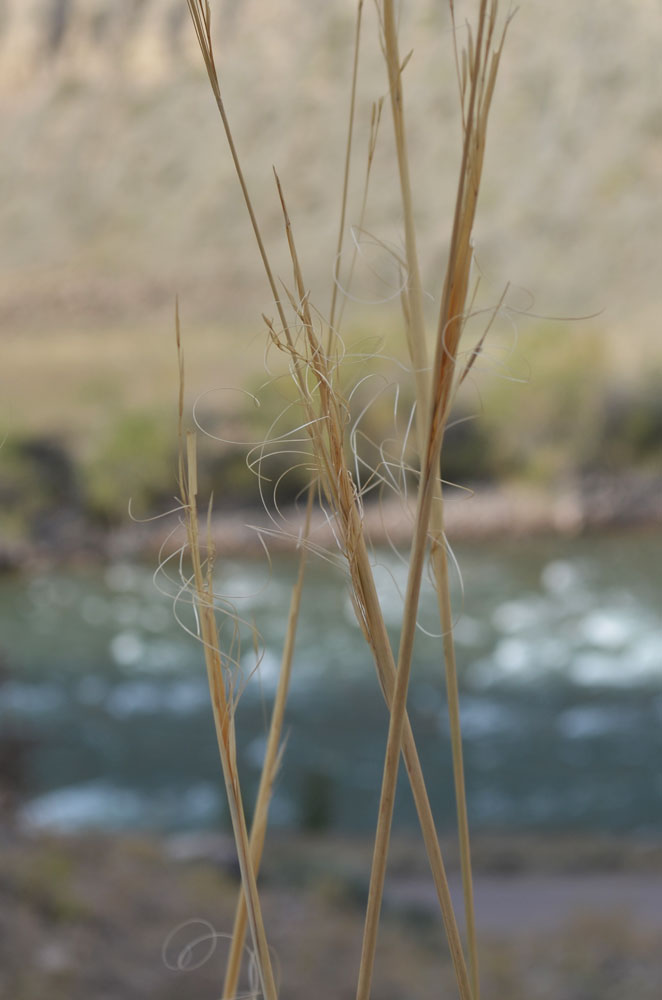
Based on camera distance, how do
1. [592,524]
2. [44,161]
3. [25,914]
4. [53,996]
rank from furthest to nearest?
[44,161] → [592,524] → [25,914] → [53,996]

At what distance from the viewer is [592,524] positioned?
4.72 meters

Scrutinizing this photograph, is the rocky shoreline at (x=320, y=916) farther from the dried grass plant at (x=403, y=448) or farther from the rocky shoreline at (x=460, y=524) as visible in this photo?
the rocky shoreline at (x=460, y=524)

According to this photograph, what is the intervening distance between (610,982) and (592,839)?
88cm

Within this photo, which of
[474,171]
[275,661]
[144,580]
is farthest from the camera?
[144,580]

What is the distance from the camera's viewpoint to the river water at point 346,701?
2.83m

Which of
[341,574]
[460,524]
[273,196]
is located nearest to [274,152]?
[273,196]

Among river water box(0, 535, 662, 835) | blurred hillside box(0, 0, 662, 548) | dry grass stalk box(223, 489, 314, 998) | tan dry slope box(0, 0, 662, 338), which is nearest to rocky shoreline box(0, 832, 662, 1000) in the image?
river water box(0, 535, 662, 835)

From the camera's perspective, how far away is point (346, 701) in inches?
133

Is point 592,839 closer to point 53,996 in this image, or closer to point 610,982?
point 610,982

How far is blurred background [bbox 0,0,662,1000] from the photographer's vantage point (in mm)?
1920

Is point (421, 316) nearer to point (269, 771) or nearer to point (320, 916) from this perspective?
point (269, 771)

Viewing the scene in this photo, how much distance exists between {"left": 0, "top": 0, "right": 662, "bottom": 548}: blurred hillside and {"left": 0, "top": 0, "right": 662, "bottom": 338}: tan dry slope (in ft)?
0.10

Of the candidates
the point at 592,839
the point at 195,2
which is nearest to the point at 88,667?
the point at 592,839

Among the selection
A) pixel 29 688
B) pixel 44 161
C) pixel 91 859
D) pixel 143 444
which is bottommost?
pixel 91 859
